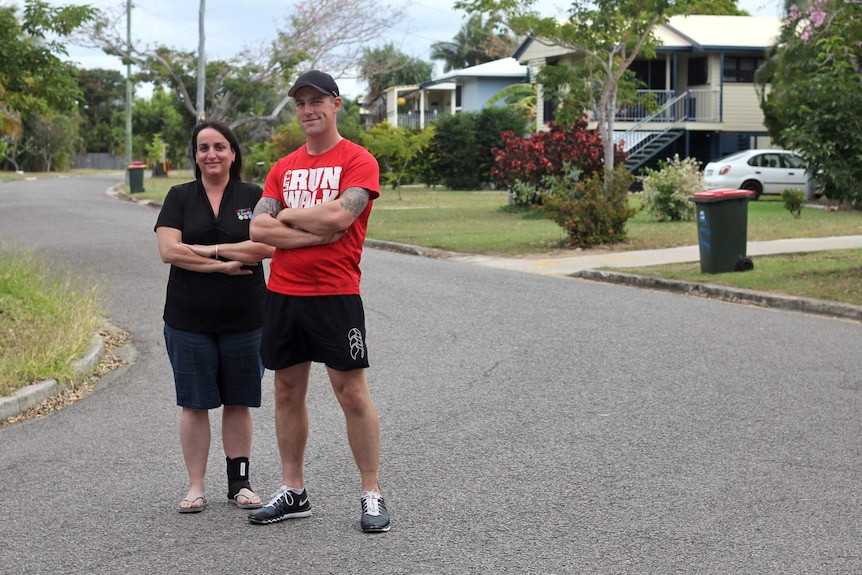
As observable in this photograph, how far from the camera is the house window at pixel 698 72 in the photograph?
42.6 m

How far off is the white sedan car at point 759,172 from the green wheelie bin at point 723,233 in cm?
1766

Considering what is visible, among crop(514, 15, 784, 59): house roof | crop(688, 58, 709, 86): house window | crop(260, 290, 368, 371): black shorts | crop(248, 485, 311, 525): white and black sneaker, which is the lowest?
crop(248, 485, 311, 525): white and black sneaker

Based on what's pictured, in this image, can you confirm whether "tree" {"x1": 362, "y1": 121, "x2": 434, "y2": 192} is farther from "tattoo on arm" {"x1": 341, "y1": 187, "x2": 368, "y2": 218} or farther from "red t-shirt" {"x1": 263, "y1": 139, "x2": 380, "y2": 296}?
"tattoo on arm" {"x1": 341, "y1": 187, "x2": 368, "y2": 218}

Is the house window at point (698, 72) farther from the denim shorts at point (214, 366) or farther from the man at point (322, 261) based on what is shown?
the man at point (322, 261)

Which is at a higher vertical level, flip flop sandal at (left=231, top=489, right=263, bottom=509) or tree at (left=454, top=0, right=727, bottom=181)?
tree at (left=454, top=0, right=727, bottom=181)

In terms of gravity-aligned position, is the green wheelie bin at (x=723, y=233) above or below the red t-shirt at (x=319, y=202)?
below

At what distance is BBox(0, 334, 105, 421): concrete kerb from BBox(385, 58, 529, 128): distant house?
46.9 metres

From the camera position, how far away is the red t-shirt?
16.7 feet

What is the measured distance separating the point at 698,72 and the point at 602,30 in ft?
60.0

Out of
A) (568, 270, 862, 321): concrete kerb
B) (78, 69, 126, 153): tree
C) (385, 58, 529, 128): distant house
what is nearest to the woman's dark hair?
(568, 270, 862, 321): concrete kerb

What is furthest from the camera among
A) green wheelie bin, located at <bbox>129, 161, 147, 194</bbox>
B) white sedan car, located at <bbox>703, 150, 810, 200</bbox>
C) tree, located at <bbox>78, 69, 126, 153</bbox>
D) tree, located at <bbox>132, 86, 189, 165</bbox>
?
tree, located at <bbox>78, 69, 126, 153</bbox>

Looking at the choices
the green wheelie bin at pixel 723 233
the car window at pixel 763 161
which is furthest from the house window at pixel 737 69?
the green wheelie bin at pixel 723 233

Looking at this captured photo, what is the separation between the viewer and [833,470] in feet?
20.3

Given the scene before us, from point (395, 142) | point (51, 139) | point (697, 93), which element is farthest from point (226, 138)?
point (51, 139)
